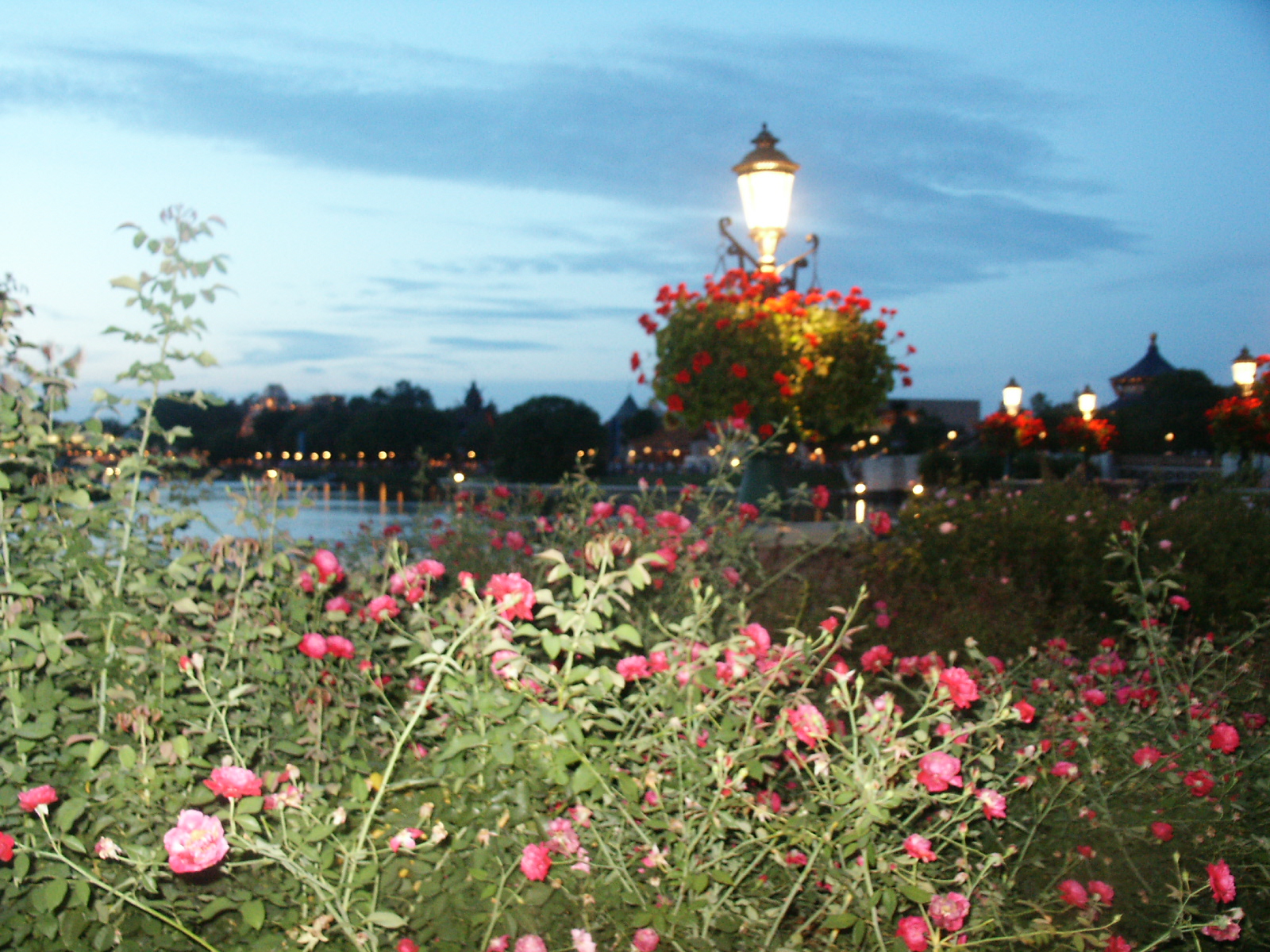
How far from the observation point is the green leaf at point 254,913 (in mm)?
1763

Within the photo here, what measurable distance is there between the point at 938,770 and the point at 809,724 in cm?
26

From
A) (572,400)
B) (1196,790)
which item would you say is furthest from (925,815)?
(572,400)

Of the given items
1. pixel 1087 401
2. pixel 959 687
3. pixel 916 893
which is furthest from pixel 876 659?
pixel 1087 401

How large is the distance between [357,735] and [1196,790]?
2.16 m

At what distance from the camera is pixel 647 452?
93875mm

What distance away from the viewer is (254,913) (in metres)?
1.78

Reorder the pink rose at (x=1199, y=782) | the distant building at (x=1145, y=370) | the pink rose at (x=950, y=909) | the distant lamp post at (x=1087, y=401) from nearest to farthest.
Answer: the pink rose at (x=950, y=909) < the pink rose at (x=1199, y=782) < the distant lamp post at (x=1087, y=401) < the distant building at (x=1145, y=370)

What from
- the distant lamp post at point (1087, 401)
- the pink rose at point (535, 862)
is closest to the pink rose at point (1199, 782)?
the pink rose at point (535, 862)

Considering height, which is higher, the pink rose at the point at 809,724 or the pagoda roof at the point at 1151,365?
the pagoda roof at the point at 1151,365

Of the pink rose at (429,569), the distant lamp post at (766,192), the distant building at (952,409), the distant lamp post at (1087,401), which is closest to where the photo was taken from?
the pink rose at (429,569)

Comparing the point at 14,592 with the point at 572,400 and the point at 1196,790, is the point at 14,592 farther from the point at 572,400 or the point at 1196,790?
the point at 572,400

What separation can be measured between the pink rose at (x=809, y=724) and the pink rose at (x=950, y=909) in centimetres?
38

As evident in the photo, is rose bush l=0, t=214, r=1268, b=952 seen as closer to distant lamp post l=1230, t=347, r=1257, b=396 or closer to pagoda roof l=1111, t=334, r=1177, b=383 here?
distant lamp post l=1230, t=347, r=1257, b=396

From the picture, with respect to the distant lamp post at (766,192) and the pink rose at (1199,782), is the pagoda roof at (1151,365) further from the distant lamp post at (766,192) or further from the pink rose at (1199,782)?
the pink rose at (1199,782)
